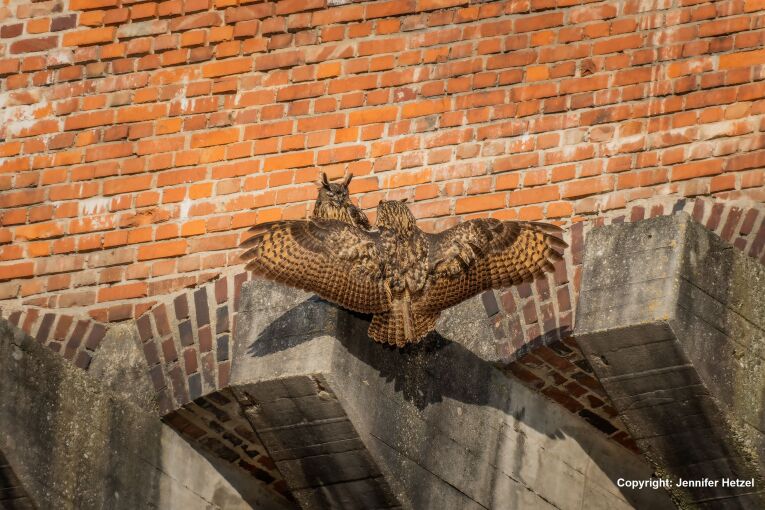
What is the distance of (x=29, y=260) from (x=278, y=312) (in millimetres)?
2261

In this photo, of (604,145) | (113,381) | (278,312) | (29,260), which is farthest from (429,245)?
(29,260)

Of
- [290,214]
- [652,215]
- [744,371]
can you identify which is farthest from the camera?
[290,214]

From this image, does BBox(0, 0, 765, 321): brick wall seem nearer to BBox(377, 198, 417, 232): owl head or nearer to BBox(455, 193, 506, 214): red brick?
BBox(455, 193, 506, 214): red brick

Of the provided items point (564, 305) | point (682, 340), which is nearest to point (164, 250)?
point (564, 305)

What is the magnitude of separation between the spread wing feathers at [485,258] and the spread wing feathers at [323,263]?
302 millimetres

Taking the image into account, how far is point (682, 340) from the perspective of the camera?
8.95 m

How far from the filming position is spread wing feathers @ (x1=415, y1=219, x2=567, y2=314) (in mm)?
9359

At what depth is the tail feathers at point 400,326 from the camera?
9312 millimetres

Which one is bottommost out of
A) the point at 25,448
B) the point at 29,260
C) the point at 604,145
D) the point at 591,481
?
the point at 25,448

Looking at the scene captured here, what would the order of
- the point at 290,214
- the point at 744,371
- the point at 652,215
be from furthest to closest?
the point at 290,214 → the point at 652,215 → the point at 744,371

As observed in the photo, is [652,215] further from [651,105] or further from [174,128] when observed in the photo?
[174,128]

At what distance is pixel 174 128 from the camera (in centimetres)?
1128

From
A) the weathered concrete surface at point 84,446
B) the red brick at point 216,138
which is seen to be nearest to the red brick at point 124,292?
the weathered concrete surface at point 84,446

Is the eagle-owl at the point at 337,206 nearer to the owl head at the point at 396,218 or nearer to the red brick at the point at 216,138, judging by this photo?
the owl head at the point at 396,218
